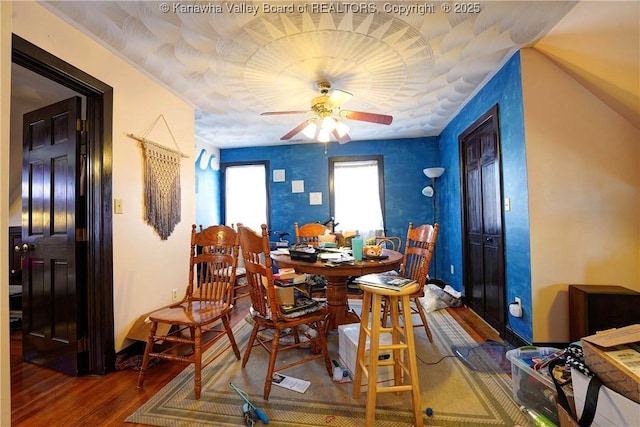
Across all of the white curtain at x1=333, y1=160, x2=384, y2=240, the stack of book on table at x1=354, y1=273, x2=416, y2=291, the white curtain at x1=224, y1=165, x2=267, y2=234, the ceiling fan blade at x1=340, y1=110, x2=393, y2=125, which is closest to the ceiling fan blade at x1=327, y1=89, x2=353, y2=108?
the ceiling fan blade at x1=340, y1=110, x2=393, y2=125

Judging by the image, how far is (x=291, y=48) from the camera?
2037 mm

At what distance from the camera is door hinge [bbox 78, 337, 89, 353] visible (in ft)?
6.34

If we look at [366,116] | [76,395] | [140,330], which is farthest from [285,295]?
[366,116]

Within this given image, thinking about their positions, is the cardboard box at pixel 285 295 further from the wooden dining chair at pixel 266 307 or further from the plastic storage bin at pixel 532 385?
the plastic storage bin at pixel 532 385

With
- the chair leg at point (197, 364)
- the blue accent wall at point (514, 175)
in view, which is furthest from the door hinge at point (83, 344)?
the blue accent wall at point (514, 175)

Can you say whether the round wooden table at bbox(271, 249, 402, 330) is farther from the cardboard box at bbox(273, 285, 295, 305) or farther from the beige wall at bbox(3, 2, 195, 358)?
the beige wall at bbox(3, 2, 195, 358)

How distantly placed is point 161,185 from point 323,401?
2.15 meters

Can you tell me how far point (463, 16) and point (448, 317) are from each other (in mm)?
2671

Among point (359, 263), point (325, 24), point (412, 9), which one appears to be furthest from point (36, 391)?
point (412, 9)

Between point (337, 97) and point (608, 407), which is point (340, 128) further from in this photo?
point (608, 407)

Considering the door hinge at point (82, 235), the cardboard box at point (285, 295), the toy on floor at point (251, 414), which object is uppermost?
the door hinge at point (82, 235)

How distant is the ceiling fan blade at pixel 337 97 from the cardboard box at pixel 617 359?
79.0 inches

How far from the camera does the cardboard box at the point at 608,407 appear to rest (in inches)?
37.7

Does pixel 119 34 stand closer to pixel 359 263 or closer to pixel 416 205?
pixel 359 263
